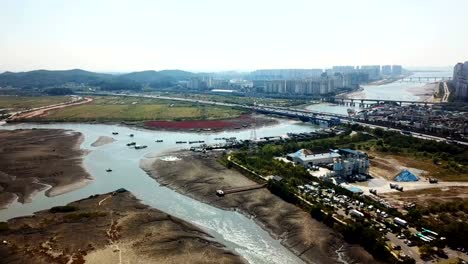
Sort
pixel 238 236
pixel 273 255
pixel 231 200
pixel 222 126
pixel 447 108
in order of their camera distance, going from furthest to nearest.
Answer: pixel 447 108
pixel 222 126
pixel 231 200
pixel 238 236
pixel 273 255

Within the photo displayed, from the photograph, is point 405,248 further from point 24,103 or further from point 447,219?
point 24,103

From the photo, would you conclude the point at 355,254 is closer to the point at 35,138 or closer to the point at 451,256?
A: the point at 451,256

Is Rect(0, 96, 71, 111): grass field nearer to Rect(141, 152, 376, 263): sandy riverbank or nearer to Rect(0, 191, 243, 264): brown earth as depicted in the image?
Rect(141, 152, 376, 263): sandy riverbank

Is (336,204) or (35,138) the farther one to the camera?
(35,138)

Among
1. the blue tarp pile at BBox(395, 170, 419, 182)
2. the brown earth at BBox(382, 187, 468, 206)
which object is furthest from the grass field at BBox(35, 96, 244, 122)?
the brown earth at BBox(382, 187, 468, 206)

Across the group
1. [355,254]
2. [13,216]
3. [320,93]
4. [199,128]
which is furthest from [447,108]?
[13,216]

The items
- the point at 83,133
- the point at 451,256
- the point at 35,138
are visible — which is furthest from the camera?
the point at 83,133

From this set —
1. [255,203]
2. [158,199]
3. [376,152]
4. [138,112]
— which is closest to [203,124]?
[138,112]
